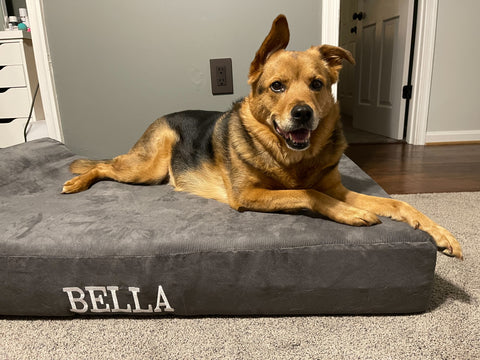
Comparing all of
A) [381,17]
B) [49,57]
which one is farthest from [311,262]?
[381,17]

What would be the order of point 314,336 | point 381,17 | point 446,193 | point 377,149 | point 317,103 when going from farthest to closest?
point 381,17, point 377,149, point 446,193, point 317,103, point 314,336

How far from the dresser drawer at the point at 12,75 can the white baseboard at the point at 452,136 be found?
13.9ft

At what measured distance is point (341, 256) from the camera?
1034mm

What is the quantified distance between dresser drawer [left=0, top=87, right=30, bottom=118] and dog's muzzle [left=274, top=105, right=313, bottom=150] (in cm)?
275

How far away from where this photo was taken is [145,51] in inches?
79.0

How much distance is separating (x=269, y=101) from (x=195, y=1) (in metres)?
1.05

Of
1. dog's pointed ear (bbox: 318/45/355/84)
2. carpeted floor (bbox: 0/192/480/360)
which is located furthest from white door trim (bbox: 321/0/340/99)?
carpeted floor (bbox: 0/192/480/360)

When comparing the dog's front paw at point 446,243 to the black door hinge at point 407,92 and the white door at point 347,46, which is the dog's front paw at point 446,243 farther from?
the white door at point 347,46

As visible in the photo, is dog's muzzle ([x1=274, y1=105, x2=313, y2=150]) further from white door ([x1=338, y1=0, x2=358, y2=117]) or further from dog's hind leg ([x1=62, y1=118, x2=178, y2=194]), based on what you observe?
white door ([x1=338, y1=0, x2=358, y2=117])

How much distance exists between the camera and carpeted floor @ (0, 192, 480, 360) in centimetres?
95

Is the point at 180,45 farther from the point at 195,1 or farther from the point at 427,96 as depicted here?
the point at 427,96

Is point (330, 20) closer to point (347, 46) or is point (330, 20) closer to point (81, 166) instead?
point (81, 166)

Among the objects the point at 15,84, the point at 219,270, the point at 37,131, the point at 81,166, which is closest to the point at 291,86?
the point at 219,270

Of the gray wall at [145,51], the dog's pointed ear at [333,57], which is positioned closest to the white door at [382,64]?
the gray wall at [145,51]
